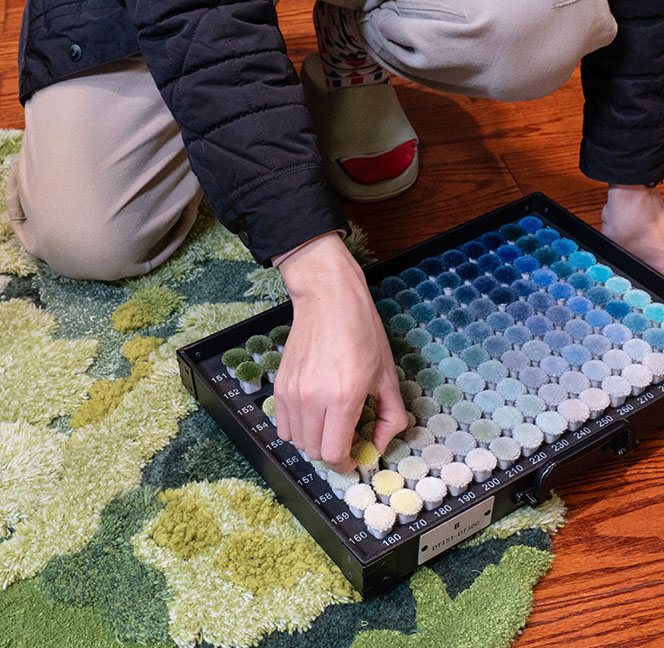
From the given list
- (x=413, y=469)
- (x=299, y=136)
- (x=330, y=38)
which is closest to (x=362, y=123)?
(x=330, y=38)

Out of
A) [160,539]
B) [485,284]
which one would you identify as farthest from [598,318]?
[160,539]

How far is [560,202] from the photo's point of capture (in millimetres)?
1104

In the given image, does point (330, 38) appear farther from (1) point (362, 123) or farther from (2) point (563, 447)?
(2) point (563, 447)

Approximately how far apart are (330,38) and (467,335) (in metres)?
0.47

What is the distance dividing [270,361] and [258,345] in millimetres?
26

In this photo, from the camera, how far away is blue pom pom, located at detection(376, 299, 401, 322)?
2.81 feet

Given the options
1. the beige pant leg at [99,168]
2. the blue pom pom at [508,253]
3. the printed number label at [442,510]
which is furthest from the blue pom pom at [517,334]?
the beige pant leg at [99,168]

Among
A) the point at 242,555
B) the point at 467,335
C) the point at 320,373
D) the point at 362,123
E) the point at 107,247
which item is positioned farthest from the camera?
the point at 362,123

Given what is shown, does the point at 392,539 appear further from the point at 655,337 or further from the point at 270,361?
the point at 655,337

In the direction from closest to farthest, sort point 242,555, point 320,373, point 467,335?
point 320,373 < point 242,555 < point 467,335

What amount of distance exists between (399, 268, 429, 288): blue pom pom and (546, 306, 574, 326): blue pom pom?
0.47 ft

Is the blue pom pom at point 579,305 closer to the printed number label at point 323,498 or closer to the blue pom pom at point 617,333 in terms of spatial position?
the blue pom pom at point 617,333

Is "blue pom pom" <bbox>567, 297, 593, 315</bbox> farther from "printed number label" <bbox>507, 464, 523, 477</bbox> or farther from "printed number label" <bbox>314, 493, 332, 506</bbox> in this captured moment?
"printed number label" <bbox>314, 493, 332, 506</bbox>

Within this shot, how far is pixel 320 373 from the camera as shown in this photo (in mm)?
614
